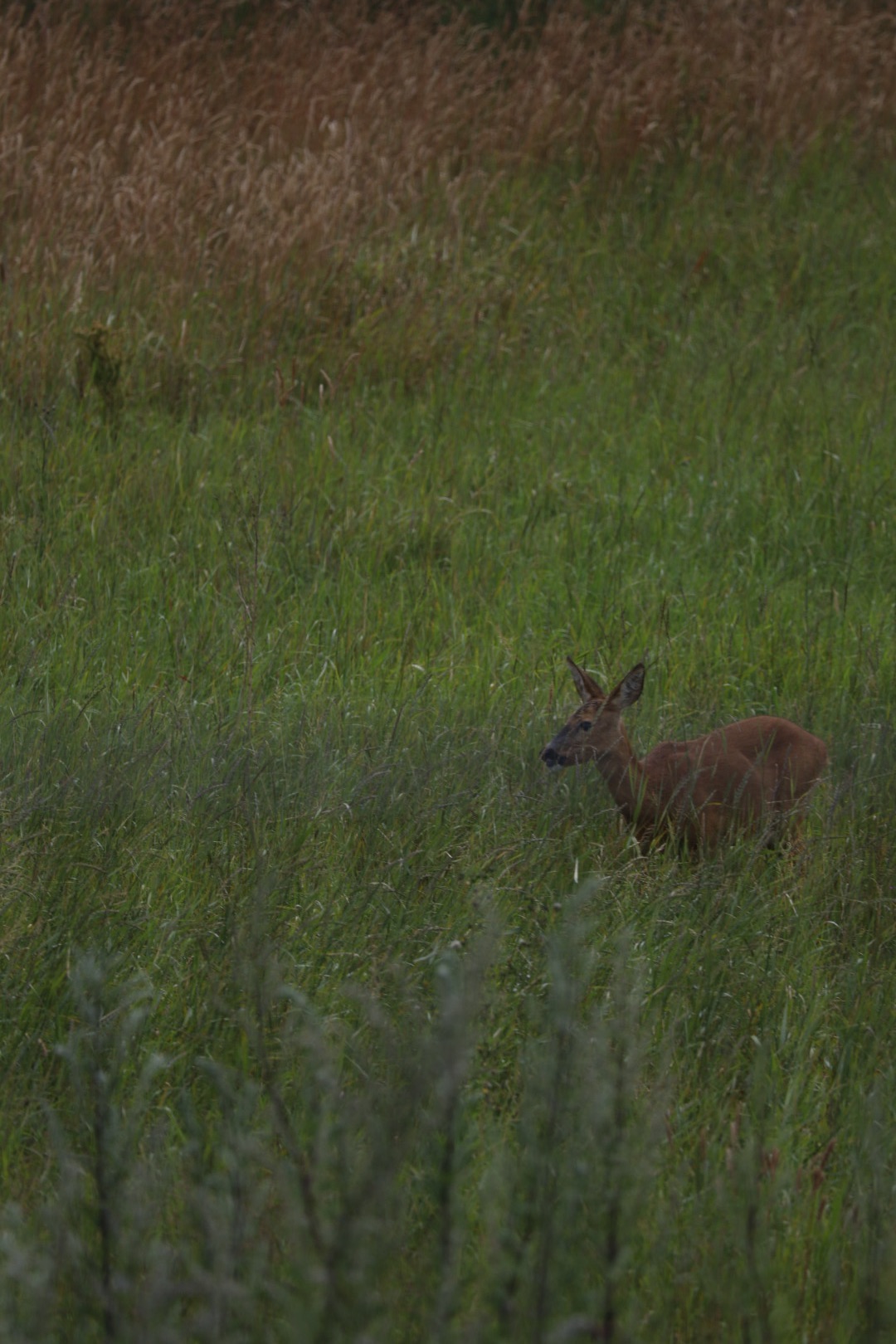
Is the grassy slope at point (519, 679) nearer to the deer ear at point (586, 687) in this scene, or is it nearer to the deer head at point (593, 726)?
the deer head at point (593, 726)

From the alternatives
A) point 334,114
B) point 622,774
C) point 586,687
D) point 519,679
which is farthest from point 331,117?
point 622,774

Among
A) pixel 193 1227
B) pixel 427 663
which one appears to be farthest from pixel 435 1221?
pixel 427 663

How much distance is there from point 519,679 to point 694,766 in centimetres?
87

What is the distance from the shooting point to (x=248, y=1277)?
7.59 feet

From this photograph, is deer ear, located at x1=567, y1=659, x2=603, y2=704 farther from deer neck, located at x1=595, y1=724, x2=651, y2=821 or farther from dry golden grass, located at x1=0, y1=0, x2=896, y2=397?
dry golden grass, located at x1=0, y1=0, x2=896, y2=397

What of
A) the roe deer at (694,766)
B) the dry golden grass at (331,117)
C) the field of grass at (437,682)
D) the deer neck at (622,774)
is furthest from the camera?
the dry golden grass at (331,117)

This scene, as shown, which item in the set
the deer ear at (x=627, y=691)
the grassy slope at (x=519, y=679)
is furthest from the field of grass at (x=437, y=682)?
the deer ear at (x=627, y=691)

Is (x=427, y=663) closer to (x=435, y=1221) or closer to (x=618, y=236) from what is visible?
(x=435, y=1221)

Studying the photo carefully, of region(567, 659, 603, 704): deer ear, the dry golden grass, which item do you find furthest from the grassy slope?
the dry golden grass

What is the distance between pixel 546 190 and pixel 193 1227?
26.2 ft

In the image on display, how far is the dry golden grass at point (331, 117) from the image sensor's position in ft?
25.5

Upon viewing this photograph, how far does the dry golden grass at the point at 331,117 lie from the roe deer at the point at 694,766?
381 centimetres

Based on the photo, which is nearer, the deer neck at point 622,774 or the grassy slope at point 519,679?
the grassy slope at point 519,679

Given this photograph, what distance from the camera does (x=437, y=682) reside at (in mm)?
5031
